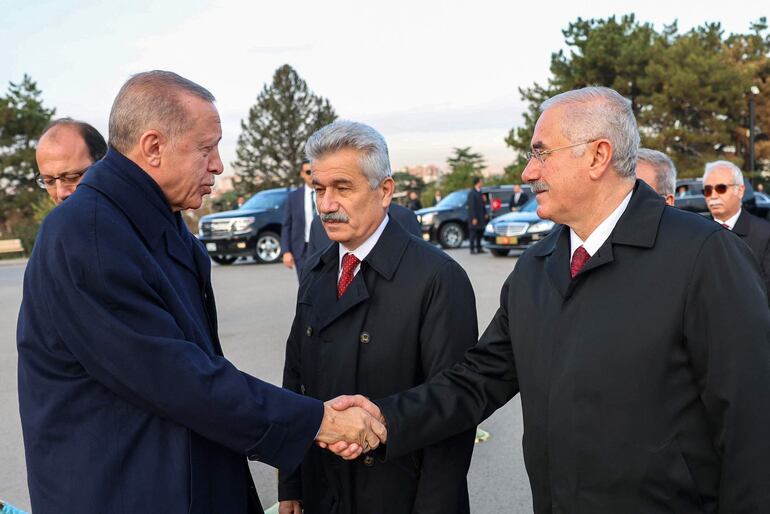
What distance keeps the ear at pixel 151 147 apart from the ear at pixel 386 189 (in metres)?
0.86

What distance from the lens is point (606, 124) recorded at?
224 centimetres

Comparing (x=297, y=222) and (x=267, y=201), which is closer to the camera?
(x=297, y=222)

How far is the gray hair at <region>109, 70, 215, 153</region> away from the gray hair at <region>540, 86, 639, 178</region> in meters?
1.19

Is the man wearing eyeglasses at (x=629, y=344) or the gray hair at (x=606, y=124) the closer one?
the man wearing eyeglasses at (x=629, y=344)

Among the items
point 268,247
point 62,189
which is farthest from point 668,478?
point 268,247

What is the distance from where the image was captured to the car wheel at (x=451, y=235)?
2097 cm

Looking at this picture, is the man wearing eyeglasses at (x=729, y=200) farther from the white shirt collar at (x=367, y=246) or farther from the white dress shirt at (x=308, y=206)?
the white dress shirt at (x=308, y=206)

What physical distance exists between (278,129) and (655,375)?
234ft

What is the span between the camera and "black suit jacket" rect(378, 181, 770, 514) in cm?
191

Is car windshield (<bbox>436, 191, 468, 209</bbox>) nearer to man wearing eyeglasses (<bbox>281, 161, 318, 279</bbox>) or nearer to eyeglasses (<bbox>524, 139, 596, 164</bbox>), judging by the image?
man wearing eyeglasses (<bbox>281, 161, 318, 279</bbox>)

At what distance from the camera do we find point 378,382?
2541 millimetres

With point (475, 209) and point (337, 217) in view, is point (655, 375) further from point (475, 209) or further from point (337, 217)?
point (475, 209)

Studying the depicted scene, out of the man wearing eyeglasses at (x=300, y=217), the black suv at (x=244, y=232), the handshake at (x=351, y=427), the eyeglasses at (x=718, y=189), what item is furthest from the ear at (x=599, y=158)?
the black suv at (x=244, y=232)

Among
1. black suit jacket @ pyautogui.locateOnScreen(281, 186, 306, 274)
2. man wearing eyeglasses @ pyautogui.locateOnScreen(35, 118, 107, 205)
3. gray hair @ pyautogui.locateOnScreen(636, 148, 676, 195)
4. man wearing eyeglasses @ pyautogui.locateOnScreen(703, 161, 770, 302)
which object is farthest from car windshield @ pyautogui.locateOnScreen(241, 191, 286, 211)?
man wearing eyeglasses @ pyautogui.locateOnScreen(35, 118, 107, 205)
